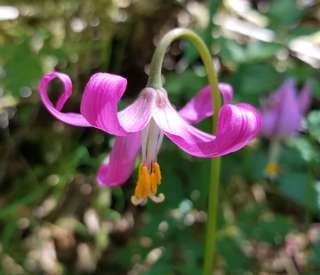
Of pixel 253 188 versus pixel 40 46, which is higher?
pixel 40 46

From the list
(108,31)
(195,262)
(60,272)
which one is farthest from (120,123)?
(108,31)

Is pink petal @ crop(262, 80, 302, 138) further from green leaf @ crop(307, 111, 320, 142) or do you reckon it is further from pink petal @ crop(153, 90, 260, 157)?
pink petal @ crop(153, 90, 260, 157)

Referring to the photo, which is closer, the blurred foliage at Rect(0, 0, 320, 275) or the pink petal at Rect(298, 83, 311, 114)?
the blurred foliage at Rect(0, 0, 320, 275)

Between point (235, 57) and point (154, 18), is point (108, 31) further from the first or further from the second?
point (235, 57)

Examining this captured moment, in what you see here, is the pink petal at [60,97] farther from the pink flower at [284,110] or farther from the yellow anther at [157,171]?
the pink flower at [284,110]

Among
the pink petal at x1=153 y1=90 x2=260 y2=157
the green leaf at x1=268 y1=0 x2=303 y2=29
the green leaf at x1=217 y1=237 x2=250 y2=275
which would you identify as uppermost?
the pink petal at x1=153 y1=90 x2=260 y2=157

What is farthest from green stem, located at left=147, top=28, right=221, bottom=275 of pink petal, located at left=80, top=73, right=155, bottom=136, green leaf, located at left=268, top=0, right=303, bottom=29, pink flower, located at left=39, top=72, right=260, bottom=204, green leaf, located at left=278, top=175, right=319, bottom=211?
green leaf, located at left=268, top=0, right=303, bottom=29

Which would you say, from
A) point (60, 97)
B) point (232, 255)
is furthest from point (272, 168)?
point (60, 97)
